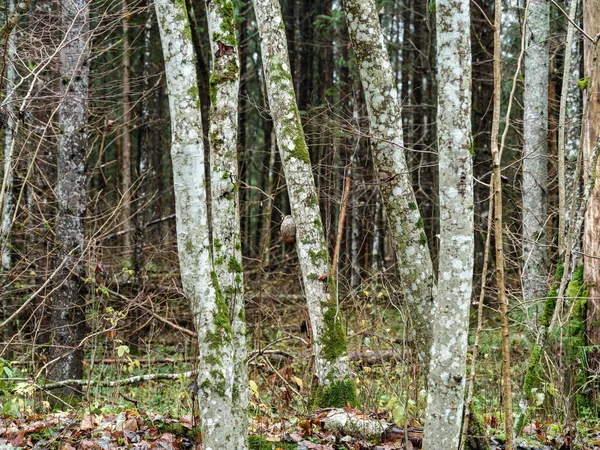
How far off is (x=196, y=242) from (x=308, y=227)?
202cm

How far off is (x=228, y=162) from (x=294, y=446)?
2.23 metres

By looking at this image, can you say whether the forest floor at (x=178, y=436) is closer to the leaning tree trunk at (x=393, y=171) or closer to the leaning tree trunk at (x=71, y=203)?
the leaning tree trunk at (x=393, y=171)

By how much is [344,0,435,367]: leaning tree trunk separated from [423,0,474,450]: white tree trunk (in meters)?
1.14

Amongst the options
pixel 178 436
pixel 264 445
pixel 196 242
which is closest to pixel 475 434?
pixel 264 445

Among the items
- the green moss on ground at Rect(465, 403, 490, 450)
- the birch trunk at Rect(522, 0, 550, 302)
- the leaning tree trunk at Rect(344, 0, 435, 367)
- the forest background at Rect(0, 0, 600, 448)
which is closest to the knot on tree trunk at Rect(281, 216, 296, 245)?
the forest background at Rect(0, 0, 600, 448)

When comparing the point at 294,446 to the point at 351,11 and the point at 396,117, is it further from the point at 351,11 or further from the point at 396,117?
the point at 351,11

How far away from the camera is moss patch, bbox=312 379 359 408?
519 cm

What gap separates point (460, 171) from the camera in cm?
335

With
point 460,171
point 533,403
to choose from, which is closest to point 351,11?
point 460,171

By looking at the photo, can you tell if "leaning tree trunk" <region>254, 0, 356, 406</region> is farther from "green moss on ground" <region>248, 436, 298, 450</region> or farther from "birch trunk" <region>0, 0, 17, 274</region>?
"birch trunk" <region>0, 0, 17, 274</region>

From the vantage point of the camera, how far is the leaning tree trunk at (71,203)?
794 centimetres

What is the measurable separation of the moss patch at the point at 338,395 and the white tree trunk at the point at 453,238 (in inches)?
73.5

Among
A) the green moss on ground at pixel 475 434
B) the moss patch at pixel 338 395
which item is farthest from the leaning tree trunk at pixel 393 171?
the moss patch at pixel 338 395

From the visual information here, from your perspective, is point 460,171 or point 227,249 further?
point 227,249
